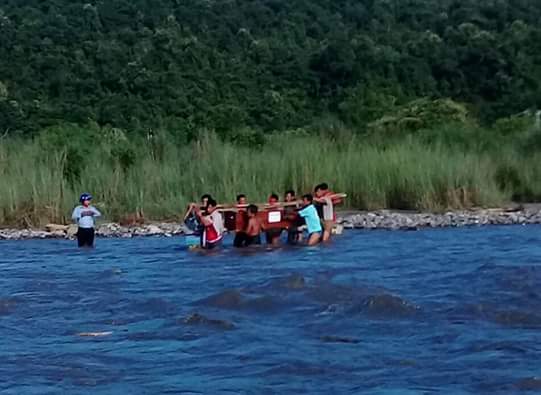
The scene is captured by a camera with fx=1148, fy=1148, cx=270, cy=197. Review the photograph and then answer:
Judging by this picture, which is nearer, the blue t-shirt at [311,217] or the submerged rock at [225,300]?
the submerged rock at [225,300]

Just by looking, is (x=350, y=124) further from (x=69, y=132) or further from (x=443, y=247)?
(x=443, y=247)

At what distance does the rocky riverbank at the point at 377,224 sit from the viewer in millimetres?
23531

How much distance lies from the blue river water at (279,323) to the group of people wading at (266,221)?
1084 millimetres

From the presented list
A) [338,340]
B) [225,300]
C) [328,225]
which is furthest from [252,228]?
[338,340]

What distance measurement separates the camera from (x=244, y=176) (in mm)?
25641

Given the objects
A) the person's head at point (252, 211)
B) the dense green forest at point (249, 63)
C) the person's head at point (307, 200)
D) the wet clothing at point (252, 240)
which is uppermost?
the dense green forest at point (249, 63)

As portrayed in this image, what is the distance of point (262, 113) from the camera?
4425 cm

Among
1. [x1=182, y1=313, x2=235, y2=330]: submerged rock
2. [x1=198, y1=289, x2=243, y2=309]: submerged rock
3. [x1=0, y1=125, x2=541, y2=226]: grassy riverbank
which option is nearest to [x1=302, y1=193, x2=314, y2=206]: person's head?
[x1=0, y1=125, x2=541, y2=226]: grassy riverbank

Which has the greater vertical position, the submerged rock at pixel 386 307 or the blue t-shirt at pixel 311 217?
the blue t-shirt at pixel 311 217

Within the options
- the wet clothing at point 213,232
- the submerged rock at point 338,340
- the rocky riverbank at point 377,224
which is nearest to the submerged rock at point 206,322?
the submerged rock at point 338,340

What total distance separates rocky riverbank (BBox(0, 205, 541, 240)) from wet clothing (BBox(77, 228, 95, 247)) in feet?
8.36

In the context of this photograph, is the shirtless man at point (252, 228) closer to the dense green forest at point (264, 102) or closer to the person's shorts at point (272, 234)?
the person's shorts at point (272, 234)

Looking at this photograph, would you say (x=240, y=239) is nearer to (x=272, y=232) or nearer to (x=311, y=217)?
(x=272, y=232)

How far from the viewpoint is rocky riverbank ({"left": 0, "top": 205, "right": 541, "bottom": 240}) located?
23.5 metres
